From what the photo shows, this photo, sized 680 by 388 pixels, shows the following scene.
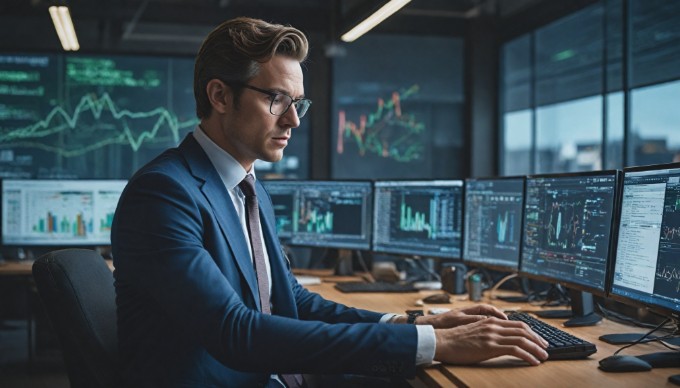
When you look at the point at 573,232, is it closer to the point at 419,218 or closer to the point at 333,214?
the point at 419,218

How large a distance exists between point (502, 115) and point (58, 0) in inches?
131

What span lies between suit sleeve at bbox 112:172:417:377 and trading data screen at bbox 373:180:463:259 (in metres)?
1.68

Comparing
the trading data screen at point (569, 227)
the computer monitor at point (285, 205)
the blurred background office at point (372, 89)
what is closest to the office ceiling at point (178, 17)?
the blurred background office at point (372, 89)

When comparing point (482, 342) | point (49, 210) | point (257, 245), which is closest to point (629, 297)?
point (482, 342)

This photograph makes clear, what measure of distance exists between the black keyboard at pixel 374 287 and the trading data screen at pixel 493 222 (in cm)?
31

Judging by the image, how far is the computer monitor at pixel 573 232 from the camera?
6.87 feet

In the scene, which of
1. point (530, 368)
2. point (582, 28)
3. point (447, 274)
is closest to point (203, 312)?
point (530, 368)

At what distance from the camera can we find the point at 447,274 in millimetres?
3086

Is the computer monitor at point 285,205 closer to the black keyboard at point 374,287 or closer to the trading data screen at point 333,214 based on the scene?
the trading data screen at point 333,214

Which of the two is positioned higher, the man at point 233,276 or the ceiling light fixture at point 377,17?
the ceiling light fixture at point 377,17

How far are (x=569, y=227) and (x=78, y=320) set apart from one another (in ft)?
4.68

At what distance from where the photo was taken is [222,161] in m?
1.76

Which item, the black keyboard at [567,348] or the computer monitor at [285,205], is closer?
the black keyboard at [567,348]

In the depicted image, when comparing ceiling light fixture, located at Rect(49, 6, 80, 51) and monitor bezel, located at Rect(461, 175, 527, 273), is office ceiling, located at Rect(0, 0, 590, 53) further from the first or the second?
monitor bezel, located at Rect(461, 175, 527, 273)
